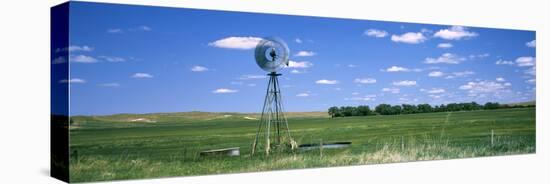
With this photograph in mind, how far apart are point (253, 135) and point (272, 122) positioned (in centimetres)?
53

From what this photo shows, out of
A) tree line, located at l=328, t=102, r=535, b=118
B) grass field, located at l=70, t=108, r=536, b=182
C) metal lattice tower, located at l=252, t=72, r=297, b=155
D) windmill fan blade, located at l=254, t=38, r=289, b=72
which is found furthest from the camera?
tree line, located at l=328, t=102, r=535, b=118

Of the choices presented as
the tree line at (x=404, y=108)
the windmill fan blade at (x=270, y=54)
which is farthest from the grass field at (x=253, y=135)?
the windmill fan blade at (x=270, y=54)

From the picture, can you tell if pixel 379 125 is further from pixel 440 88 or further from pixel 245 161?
pixel 245 161

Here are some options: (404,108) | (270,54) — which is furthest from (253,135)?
(404,108)

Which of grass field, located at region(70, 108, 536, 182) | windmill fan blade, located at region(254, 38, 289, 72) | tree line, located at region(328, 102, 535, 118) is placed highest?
windmill fan blade, located at region(254, 38, 289, 72)

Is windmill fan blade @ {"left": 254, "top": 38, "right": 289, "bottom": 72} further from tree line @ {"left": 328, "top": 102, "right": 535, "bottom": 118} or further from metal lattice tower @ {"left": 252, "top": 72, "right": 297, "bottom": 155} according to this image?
tree line @ {"left": 328, "top": 102, "right": 535, "bottom": 118}

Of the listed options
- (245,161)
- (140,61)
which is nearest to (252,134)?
(245,161)

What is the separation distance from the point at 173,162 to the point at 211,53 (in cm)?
242

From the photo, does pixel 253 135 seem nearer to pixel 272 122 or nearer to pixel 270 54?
pixel 272 122

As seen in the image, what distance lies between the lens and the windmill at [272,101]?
17.6 meters

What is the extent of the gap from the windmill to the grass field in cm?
20

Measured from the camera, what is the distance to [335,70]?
18.8 metres

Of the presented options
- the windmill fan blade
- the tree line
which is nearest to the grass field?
the tree line

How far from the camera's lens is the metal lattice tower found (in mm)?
17734
